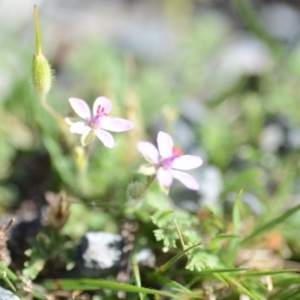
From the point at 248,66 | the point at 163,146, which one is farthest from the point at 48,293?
the point at 248,66

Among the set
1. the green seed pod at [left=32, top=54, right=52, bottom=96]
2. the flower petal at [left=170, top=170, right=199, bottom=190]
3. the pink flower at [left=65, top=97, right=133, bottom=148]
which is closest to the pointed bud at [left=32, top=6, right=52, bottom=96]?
the green seed pod at [left=32, top=54, right=52, bottom=96]

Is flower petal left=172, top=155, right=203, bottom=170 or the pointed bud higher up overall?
the pointed bud

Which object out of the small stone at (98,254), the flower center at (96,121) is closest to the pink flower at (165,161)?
the flower center at (96,121)

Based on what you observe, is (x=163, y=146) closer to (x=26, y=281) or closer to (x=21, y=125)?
(x=26, y=281)

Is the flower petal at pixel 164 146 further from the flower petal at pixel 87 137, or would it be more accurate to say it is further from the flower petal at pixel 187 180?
the flower petal at pixel 87 137

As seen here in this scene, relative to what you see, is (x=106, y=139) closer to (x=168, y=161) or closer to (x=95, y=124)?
(x=95, y=124)

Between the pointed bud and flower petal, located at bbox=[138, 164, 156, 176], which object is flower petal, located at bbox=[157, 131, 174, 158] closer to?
flower petal, located at bbox=[138, 164, 156, 176]

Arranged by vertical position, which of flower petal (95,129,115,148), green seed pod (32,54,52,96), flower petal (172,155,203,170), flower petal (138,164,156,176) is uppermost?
green seed pod (32,54,52,96)
